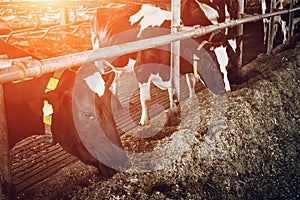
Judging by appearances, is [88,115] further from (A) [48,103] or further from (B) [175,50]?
(B) [175,50]

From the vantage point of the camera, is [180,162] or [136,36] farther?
[136,36]

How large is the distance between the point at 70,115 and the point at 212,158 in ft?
4.17

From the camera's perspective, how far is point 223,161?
2945 millimetres

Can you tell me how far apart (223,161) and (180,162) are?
38cm

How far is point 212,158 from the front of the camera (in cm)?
296

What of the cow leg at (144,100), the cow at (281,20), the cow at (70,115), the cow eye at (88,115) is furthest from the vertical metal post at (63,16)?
the cow eye at (88,115)

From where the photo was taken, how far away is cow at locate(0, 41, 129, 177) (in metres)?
2.34

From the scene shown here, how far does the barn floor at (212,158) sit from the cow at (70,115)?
24 cm

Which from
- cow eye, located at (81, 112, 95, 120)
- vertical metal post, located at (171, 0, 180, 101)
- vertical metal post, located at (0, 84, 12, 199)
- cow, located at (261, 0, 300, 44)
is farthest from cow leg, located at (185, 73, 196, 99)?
cow, located at (261, 0, 300, 44)

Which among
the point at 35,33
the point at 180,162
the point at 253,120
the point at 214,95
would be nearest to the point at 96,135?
the point at 180,162

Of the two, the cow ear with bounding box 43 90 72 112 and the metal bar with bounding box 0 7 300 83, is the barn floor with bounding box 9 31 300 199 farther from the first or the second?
the metal bar with bounding box 0 7 300 83

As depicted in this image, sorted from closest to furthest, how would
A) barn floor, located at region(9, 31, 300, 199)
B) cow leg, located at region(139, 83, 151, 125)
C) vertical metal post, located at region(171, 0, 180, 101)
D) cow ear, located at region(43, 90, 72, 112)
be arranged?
cow ear, located at region(43, 90, 72, 112), barn floor, located at region(9, 31, 300, 199), vertical metal post, located at region(171, 0, 180, 101), cow leg, located at region(139, 83, 151, 125)

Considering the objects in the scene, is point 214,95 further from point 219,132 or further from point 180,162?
point 180,162

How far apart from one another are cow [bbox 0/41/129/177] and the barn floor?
0.77ft
